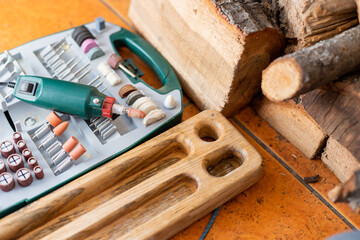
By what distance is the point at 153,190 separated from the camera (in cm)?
84

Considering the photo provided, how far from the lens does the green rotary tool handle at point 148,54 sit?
3.48ft

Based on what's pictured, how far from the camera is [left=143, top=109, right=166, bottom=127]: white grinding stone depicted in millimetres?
931

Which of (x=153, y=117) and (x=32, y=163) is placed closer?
(x=32, y=163)

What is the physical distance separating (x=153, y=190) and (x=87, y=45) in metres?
0.45

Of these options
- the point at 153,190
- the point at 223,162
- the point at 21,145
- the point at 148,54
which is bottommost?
the point at 223,162

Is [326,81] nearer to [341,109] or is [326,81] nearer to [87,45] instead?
[341,109]

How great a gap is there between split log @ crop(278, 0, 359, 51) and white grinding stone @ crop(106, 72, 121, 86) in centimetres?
44

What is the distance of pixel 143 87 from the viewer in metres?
1.02

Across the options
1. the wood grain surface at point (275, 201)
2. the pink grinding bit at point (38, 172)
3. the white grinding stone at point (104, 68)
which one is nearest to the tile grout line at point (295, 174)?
the wood grain surface at point (275, 201)

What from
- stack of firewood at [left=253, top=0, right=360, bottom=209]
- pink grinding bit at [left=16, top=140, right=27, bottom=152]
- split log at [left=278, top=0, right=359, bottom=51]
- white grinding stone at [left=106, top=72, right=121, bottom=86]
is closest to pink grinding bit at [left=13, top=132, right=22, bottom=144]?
pink grinding bit at [left=16, top=140, right=27, bottom=152]

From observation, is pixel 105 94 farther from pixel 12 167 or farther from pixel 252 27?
pixel 252 27

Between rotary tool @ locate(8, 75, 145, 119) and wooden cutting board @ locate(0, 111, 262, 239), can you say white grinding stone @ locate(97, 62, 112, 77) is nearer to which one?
rotary tool @ locate(8, 75, 145, 119)

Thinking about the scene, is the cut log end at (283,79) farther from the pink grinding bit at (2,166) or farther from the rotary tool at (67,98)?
the pink grinding bit at (2,166)

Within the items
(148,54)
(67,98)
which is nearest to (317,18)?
(148,54)
